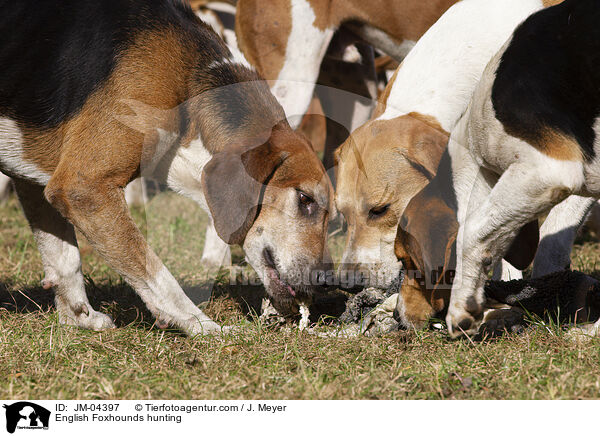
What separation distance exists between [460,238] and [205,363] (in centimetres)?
128

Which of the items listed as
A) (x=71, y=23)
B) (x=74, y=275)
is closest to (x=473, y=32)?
(x=71, y=23)

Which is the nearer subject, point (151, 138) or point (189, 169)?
point (151, 138)

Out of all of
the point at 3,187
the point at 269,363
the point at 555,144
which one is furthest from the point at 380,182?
the point at 3,187

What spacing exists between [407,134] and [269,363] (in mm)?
1297

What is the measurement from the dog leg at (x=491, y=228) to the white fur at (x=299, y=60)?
2028 millimetres

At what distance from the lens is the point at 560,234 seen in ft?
14.5

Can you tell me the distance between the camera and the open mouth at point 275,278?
3.82 m

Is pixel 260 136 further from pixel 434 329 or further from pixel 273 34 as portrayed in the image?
pixel 273 34

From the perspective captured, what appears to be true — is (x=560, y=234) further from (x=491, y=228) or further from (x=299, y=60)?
(x=299, y=60)

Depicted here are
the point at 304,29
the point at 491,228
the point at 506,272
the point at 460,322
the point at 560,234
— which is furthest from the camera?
the point at 304,29

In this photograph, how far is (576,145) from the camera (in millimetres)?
3141
